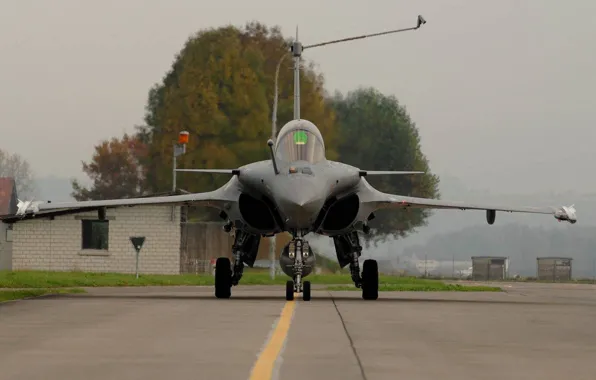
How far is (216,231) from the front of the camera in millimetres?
61781

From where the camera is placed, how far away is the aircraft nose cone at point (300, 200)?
24.1 m

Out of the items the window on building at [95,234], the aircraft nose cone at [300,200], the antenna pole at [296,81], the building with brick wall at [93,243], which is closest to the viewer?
the aircraft nose cone at [300,200]

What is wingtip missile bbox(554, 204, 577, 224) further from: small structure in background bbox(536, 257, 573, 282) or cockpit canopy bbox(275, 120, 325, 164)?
small structure in background bbox(536, 257, 573, 282)

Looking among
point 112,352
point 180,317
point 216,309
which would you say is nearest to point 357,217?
point 216,309

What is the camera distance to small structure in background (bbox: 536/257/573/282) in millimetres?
75188

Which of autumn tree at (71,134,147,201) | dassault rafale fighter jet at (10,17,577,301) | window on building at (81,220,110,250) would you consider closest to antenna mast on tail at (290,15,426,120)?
dassault rafale fighter jet at (10,17,577,301)

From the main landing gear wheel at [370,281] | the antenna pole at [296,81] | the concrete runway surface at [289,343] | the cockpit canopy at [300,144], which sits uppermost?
the antenna pole at [296,81]

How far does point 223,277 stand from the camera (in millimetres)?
27609

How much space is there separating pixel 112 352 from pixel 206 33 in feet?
215

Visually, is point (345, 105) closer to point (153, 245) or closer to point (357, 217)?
point (153, 245)

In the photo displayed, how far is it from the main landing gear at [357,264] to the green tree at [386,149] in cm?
5435

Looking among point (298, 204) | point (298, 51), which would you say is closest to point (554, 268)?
point (298, 51)

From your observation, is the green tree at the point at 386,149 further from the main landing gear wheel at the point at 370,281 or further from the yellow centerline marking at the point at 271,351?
the yellow centerline marking at the point at 271,351

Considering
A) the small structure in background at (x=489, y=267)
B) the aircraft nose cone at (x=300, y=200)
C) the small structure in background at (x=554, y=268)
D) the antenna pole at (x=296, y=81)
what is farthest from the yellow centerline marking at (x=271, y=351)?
the small structure in background at (x=489, y=267)
